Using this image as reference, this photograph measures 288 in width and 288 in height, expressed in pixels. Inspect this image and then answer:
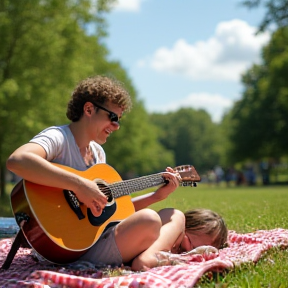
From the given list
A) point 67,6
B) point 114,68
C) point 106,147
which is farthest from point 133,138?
point 67,6

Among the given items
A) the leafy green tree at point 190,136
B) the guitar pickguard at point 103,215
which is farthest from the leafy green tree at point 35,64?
the leafy green tree at point 190,136

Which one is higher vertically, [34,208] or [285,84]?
[285,84]

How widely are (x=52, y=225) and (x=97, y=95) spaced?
116 cm

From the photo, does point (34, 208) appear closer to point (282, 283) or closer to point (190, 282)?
point (190, 282)

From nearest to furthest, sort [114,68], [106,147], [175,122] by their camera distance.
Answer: [114,68] → [106,147] → [175,122]

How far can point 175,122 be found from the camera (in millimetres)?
94875

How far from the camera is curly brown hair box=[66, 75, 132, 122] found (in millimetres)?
4172

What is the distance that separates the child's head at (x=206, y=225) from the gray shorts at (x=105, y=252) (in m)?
0.77

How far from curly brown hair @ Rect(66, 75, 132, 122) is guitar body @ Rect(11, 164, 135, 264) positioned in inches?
32.6

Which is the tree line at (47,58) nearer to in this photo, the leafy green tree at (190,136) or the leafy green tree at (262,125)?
the leafy green tree at (262,125)

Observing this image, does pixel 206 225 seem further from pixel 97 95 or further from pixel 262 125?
pixel 262 125

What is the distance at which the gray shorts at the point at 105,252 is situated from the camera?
152 inches

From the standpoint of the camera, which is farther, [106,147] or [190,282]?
[106,147]

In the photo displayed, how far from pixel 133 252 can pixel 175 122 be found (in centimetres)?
9133
